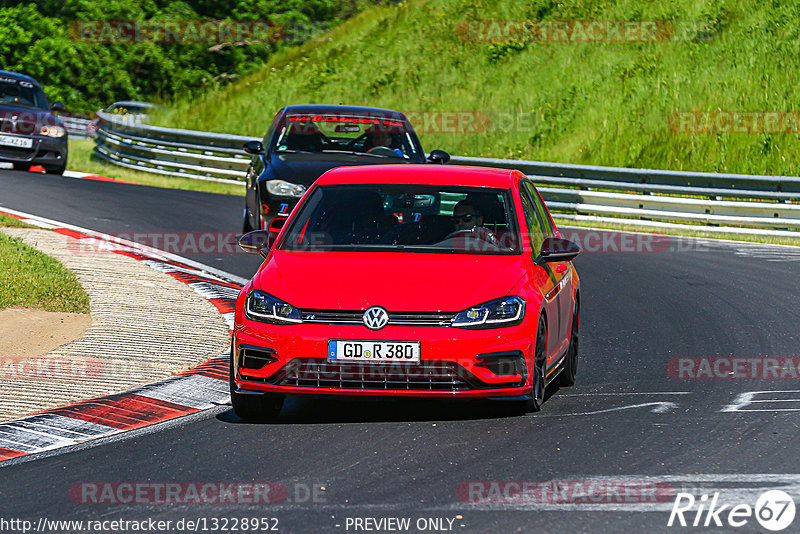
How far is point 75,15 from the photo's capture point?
54688 mm

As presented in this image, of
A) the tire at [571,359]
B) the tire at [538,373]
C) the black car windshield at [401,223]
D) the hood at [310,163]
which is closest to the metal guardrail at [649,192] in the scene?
the hood at [310,163]

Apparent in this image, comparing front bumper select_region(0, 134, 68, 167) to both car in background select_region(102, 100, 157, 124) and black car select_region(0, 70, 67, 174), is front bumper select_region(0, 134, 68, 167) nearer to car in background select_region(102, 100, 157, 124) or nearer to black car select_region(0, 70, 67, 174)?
black car select_region(0, 70, 67, 174)

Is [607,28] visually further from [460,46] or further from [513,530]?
[513,530]

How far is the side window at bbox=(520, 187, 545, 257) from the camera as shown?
8258mm

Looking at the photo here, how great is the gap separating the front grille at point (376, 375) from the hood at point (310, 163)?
7.14 meters

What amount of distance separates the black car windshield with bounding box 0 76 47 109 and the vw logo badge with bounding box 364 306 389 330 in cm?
1862

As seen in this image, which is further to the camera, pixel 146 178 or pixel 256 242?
pixel 146 178

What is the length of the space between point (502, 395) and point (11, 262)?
6773mm

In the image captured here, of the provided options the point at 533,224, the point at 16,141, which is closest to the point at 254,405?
the point at 533,224

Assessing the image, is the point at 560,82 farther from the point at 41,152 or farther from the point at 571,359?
the point at 571,359

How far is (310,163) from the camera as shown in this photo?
48.1ft

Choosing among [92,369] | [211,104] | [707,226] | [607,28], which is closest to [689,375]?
[92,369]

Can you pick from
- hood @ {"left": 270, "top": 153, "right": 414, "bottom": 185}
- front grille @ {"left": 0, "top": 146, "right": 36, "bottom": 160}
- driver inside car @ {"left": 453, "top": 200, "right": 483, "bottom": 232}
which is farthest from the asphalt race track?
front grille @ {"left": 0, "top": 146, "right": 36, "bottom": 160}

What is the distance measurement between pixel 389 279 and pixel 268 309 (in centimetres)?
70
